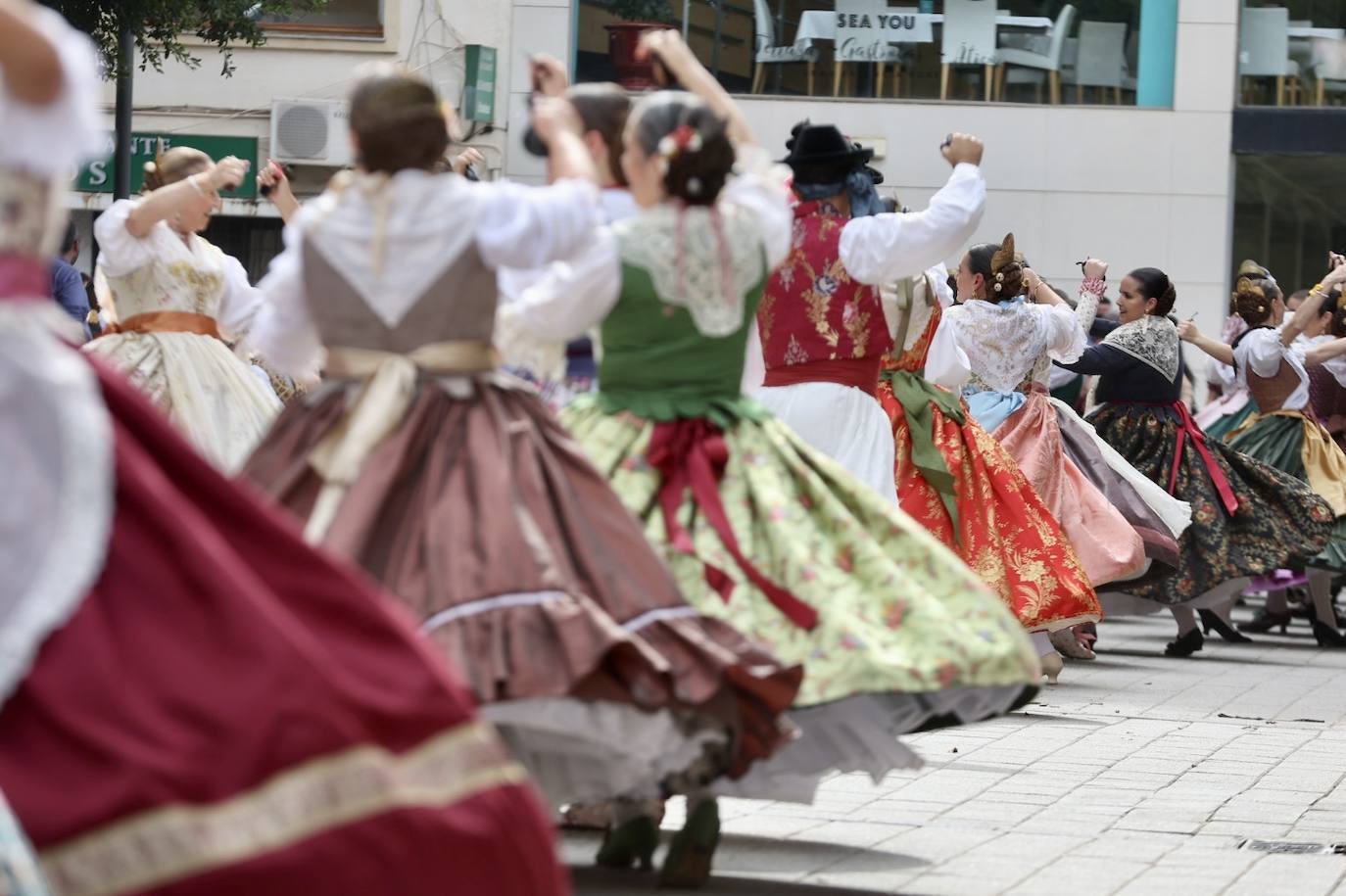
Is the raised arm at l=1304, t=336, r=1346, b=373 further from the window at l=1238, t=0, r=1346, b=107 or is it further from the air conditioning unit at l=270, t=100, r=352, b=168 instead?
the air conditioning unit at l=270, t=100, r=352, b=168

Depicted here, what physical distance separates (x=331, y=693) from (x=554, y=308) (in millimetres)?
2159

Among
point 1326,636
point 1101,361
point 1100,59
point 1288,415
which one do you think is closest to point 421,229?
point 1101,361

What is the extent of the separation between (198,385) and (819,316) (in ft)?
A: 7.30

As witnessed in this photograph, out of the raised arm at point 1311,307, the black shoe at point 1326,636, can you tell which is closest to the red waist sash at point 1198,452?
the raised arm at point 1311,307

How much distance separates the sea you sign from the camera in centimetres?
2072

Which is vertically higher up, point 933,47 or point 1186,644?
point 933,47

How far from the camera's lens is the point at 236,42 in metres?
21.0

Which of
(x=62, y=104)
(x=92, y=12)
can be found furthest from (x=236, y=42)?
(x=62, y=104)

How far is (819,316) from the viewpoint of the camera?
7477 mm

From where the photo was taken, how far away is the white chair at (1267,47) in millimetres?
20469

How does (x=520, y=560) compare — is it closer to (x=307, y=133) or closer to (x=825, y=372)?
(x=825, y=372)

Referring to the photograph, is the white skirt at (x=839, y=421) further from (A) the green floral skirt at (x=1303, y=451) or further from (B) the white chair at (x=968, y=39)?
(B) the white chair at (x=968, y=39)

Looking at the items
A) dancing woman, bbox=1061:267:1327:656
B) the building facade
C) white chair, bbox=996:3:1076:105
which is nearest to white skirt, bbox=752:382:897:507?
dancing woman, bbox=1061:267:1327:656

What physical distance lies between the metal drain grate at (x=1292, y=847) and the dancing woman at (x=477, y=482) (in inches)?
72.4
